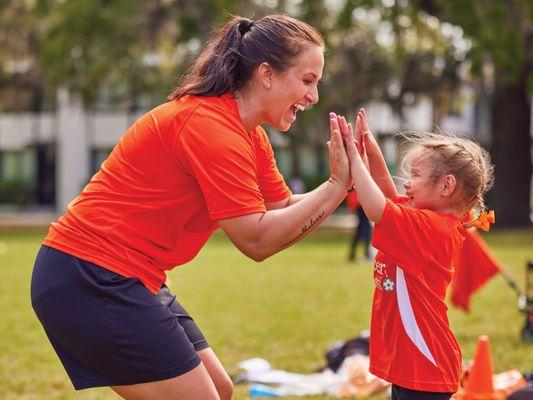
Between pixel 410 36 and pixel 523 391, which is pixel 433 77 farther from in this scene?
pixel 523 391

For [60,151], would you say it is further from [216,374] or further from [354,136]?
[354,136]

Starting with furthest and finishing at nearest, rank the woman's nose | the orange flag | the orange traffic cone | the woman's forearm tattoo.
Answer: the orange flag → the orange traffic cone → the woman's nose → the woman's forearm tattoo

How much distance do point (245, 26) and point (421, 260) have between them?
1.11 meters

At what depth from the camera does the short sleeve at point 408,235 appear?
3.58 meters

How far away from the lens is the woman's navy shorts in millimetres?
3162

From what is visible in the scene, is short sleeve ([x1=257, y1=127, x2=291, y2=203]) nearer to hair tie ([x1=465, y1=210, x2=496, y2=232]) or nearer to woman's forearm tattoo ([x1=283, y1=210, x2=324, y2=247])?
woman's forearm tattoo ([x1=283, y1=210, x2=324, y2=247])

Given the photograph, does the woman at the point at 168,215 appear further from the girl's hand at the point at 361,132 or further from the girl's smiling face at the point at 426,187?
the girl's smiling face at the point at 426,187

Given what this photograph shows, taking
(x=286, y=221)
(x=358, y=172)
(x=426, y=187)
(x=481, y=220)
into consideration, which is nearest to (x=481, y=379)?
(x=481, y=220)

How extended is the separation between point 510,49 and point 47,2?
13.2 m

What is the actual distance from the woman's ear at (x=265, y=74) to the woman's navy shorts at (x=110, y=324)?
0.81 meters

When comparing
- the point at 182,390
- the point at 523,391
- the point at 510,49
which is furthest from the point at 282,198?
the point at 510,49

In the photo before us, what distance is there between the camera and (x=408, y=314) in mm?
3744

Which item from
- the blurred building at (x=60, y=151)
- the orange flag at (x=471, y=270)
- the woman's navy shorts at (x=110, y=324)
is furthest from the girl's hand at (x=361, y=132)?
the blurred building at (x=60, y=151)

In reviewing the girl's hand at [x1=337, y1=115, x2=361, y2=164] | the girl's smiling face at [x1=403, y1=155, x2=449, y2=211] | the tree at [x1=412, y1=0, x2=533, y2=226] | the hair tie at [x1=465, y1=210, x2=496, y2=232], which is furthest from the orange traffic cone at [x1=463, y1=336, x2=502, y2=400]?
the tree at [x1=412, y1=0, x2=533, y2=226]
